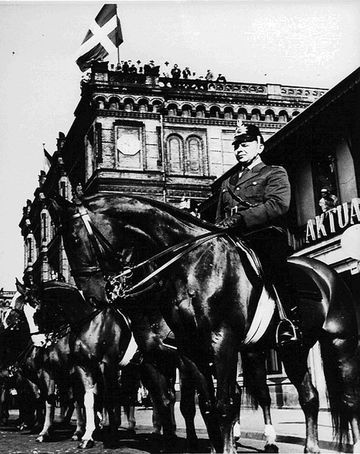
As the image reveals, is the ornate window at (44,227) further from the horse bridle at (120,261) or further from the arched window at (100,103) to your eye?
the horse bridle at (120,261)

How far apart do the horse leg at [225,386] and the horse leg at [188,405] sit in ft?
10.1

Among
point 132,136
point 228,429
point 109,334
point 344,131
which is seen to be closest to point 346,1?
point 228,429

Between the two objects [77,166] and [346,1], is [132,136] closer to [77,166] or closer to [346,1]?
[77,166]

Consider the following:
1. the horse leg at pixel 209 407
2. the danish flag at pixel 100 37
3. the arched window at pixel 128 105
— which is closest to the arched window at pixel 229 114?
the arched window at pixel 128 105

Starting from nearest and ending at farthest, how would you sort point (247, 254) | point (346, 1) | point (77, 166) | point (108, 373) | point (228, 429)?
point (228, 429)
point (247, 254)
point (346, 1)
point (108, 373)
point (77, 166)

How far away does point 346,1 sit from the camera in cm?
827

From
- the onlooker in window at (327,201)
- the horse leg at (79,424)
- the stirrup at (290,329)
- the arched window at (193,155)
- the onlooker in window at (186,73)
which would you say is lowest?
the horse leg at (79,424)

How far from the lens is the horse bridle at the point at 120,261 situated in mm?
6250

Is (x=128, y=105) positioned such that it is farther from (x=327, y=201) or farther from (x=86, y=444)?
(x=86, y=444)

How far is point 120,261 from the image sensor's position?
656cm

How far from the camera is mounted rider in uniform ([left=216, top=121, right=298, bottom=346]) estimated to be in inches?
258

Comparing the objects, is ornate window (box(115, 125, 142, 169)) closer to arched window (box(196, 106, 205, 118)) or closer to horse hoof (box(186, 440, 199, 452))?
arched window (box(196, 106, 205, 118))

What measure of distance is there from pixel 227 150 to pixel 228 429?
3442 cm

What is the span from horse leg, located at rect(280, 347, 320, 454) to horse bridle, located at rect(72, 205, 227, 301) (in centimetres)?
166
